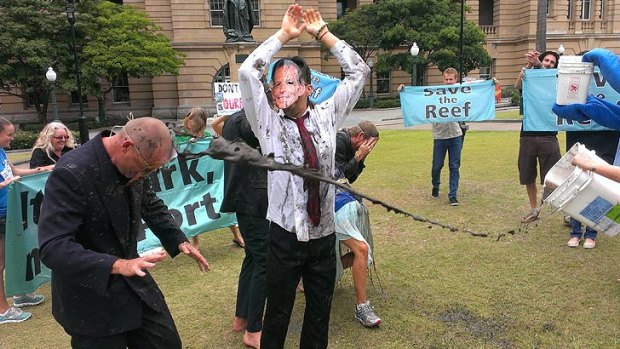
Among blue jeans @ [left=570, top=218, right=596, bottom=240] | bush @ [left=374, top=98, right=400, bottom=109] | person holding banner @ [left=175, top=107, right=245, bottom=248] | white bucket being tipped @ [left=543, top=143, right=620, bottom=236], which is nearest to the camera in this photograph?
white bucket being tipped @ [left=543, top=143, right=620, bottom=236]

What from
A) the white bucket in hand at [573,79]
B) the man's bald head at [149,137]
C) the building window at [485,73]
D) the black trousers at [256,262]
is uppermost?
the building window at [485,73]

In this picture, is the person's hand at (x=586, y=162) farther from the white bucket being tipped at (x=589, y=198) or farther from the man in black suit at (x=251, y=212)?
the man in black suit at (x=251, y=212)

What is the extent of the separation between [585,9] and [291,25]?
1738 inches

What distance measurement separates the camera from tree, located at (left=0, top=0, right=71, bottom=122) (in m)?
25.1

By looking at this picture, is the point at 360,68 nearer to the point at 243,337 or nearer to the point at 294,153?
the point at 294,153

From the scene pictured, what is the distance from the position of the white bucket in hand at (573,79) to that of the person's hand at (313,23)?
2.48m

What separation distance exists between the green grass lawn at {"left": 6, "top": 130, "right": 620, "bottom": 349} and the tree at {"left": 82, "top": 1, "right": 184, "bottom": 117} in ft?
77.7

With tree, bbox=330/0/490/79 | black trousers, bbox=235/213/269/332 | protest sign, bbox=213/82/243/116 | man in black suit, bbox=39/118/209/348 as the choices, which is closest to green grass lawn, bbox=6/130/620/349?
black trousers, bbox=235/213/269/332

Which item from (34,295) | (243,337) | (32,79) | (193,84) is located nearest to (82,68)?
(32,79)

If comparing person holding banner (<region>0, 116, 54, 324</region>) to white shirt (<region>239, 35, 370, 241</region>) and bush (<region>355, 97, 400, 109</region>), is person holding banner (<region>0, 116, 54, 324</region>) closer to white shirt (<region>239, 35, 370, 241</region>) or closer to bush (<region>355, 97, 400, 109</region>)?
white shirt (<region>239, 35, 370, 241</region>)

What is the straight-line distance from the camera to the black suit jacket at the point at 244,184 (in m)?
3.56

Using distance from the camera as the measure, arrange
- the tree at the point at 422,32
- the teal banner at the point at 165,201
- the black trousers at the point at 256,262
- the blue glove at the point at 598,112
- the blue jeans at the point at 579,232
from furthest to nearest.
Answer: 1. the tree at the point at 422,32
2. the blue jeans at the point at 579,232
3. the teal banner at the point at 165,201
4. the blue glove at the point at 598,112
5. the black trousers at the point at 256,262

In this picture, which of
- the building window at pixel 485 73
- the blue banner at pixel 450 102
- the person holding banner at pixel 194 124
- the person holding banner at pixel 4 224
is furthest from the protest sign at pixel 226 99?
the building window at pixel 485 73

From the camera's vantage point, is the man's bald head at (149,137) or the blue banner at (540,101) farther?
the blue banner at (540,101)
